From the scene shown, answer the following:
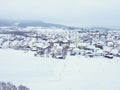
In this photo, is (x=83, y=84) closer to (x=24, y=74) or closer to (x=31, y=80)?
(x=31, y=80)

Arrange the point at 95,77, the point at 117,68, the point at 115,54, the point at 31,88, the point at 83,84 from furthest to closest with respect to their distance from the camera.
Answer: the point at 115,54, the point at 117,68, the point at 95,77, the point at 83,84, the point at 31,88

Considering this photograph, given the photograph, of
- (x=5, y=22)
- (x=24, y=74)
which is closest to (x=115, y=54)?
(x=24, y=74)

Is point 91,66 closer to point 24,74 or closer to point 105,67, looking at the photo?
point 105,67

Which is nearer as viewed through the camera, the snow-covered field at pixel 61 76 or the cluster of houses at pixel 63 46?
the snow-covered field at pixel 61 76

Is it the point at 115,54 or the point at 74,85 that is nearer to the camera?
the point at 74,85

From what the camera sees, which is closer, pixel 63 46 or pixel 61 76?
pixel 61 76

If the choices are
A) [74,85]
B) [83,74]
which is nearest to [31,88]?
[74,85]

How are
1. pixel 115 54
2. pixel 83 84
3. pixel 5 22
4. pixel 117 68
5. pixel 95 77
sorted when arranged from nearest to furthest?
pixel 83 84 < pixel 95 77 < pixel 117 68 < pixel 115 54 < pixel 5 22

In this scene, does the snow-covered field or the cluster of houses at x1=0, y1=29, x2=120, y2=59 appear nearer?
the snow-covered field

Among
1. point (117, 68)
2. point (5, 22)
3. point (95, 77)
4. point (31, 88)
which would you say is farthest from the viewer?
point (5, 22)
